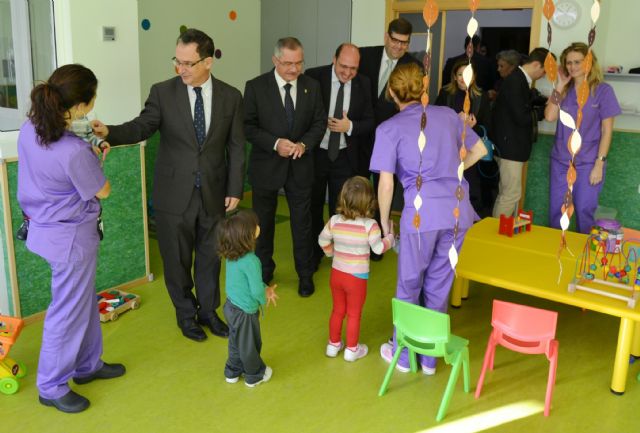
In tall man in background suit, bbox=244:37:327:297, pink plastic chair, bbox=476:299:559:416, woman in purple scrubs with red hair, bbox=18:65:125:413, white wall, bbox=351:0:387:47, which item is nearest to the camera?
woman in purple scrubs with red hair, bbox=18:65:125:413

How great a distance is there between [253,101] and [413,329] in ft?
6.45

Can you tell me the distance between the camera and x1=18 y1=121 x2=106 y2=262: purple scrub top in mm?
2789

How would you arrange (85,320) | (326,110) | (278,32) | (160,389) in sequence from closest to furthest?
(85,320)
(160,389)
(326,110)
(278,32)

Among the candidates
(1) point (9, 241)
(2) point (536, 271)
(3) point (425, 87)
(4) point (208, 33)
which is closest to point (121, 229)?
(1) point (9, 241)

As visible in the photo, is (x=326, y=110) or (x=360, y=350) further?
(x=326, y=110)

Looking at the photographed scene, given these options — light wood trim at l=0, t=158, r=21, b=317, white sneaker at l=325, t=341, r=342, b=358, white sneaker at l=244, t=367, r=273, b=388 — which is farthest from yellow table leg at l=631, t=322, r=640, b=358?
light wood trim at l=0, t=158, r=21, b=317

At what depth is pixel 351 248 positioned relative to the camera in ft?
11.5

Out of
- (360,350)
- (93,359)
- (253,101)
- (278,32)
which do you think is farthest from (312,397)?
(278,32)

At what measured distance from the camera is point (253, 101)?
4383 mm

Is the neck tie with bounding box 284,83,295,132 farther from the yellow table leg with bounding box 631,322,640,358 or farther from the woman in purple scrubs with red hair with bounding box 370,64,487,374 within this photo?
the yellow table leg with bounding box 631,322,640,358

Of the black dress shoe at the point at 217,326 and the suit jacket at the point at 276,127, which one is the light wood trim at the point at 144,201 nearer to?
the suit jacket at the point at 276,127

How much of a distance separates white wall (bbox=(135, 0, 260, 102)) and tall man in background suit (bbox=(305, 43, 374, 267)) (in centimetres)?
180

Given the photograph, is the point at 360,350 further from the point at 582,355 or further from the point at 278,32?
the point at 278,32

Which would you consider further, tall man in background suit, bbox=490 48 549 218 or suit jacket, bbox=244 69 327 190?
tall man in background suit, bbox=490 48 549 218
